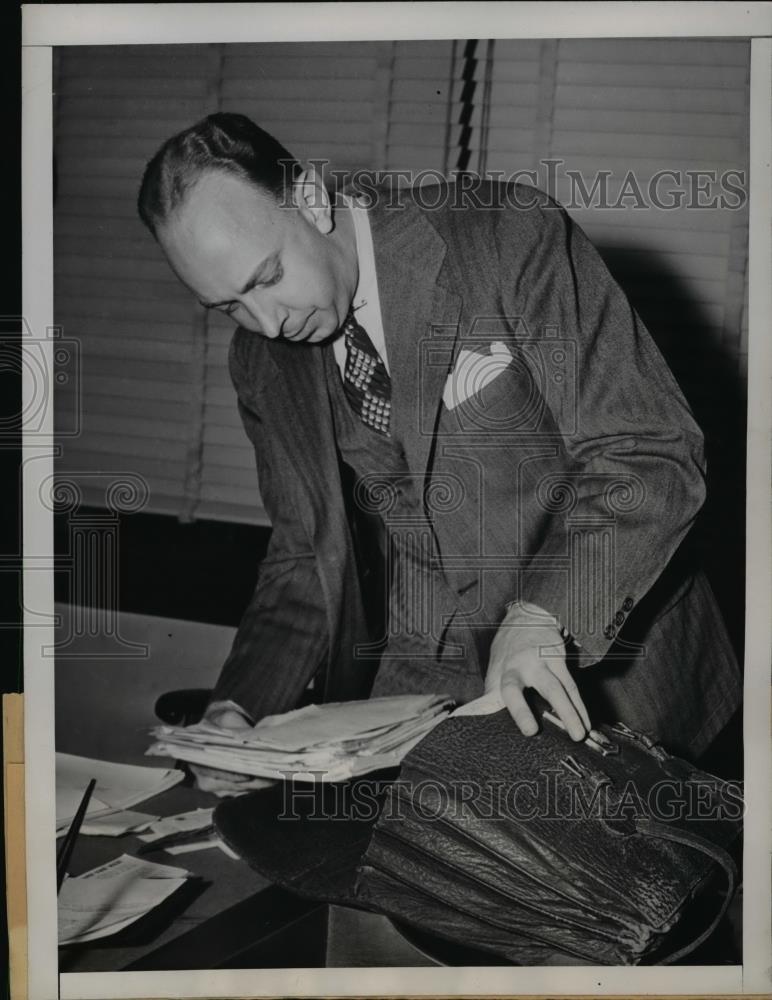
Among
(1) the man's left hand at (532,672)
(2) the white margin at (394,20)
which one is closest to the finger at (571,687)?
(1) the man's left hand at (532,672)

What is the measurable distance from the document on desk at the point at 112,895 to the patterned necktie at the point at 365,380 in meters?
0.59

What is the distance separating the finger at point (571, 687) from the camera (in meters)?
1.08

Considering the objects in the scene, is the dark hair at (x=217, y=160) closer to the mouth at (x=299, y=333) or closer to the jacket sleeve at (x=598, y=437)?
the mouth at (x=299, y=333)

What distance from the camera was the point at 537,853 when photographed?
105 cm

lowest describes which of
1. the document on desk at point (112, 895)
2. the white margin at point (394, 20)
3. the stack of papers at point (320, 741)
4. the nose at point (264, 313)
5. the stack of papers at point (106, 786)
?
the document on desk at point (112, 895)

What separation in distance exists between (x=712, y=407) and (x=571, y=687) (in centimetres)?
39

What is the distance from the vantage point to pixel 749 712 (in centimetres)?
119

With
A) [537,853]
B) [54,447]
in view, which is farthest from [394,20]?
[537,853]

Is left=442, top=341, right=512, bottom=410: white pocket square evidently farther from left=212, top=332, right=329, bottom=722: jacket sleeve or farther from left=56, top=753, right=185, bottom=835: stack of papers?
left=56, top=753, right=185, bottom=835: stack of papers

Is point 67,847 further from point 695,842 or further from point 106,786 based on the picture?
point 695,842

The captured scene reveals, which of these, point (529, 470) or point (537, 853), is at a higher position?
point (529, 470)

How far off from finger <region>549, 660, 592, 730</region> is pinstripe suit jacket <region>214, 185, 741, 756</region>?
33 millimetres

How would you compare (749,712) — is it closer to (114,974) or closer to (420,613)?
(420,613)

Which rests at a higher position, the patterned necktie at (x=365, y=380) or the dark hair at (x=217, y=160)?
the dark hair at (x=217, y=160)
